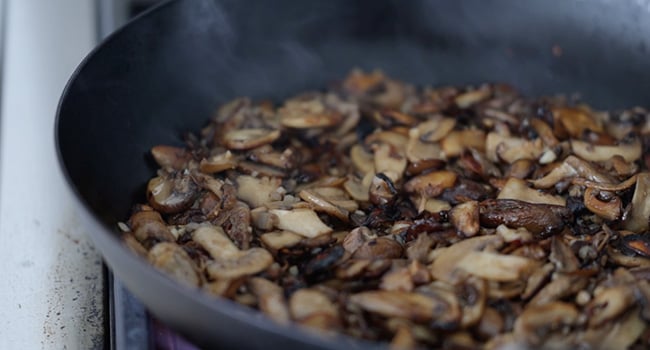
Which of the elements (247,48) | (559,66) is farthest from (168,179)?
(559,66)

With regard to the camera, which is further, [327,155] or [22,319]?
[327,155]

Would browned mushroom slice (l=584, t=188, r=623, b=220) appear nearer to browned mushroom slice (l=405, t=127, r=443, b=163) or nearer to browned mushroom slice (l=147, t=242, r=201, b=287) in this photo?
browned mushroom slice (l=405, t=127, r=443, b=163)

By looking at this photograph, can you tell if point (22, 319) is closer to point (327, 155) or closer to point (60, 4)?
point (327, 155)

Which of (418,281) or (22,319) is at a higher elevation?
(418,281)

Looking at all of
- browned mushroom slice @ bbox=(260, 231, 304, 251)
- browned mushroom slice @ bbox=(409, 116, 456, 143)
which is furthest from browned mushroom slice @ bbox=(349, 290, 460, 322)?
browned mushroom slice @ bbox=(409, 116, 456, 143)

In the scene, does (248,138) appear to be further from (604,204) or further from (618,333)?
(618,333)

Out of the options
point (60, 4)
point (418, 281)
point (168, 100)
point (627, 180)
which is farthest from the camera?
point (60, 4)

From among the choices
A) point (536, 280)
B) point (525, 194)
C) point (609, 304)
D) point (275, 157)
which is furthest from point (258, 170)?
point (609, 304)
